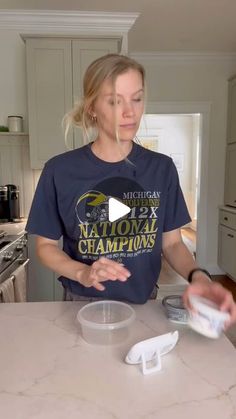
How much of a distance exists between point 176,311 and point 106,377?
0.91 feet

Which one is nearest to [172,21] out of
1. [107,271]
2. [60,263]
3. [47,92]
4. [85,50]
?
[85,50]

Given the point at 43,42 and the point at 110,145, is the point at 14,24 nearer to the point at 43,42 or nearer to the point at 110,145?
the point at 43,42

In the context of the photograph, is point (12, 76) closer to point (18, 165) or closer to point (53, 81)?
point (53, 81)

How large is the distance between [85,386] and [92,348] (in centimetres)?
12

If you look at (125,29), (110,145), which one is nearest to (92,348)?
(110,145)

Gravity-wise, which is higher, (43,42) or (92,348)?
(43,42)

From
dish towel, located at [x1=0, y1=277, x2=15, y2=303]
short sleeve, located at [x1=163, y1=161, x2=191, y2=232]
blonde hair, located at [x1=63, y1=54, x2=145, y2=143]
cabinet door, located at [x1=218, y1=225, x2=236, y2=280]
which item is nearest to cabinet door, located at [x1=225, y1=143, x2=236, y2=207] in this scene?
cabinet door, located at [x1=218, y1=225, x2=236, y2=280]

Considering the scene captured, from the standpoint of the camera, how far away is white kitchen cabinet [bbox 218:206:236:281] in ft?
11.7

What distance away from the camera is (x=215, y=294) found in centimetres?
70

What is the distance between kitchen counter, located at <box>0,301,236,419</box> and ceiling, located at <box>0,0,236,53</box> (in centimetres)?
248

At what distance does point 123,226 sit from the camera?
3.20ft

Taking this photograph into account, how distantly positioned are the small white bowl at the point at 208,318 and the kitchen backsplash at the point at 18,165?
8.08 ft

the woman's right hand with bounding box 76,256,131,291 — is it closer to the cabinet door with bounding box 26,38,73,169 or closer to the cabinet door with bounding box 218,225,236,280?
the cabinet door with bounding box 26,38,73,169

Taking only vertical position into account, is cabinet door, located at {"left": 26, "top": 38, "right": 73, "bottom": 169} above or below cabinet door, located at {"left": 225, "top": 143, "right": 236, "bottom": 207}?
above
